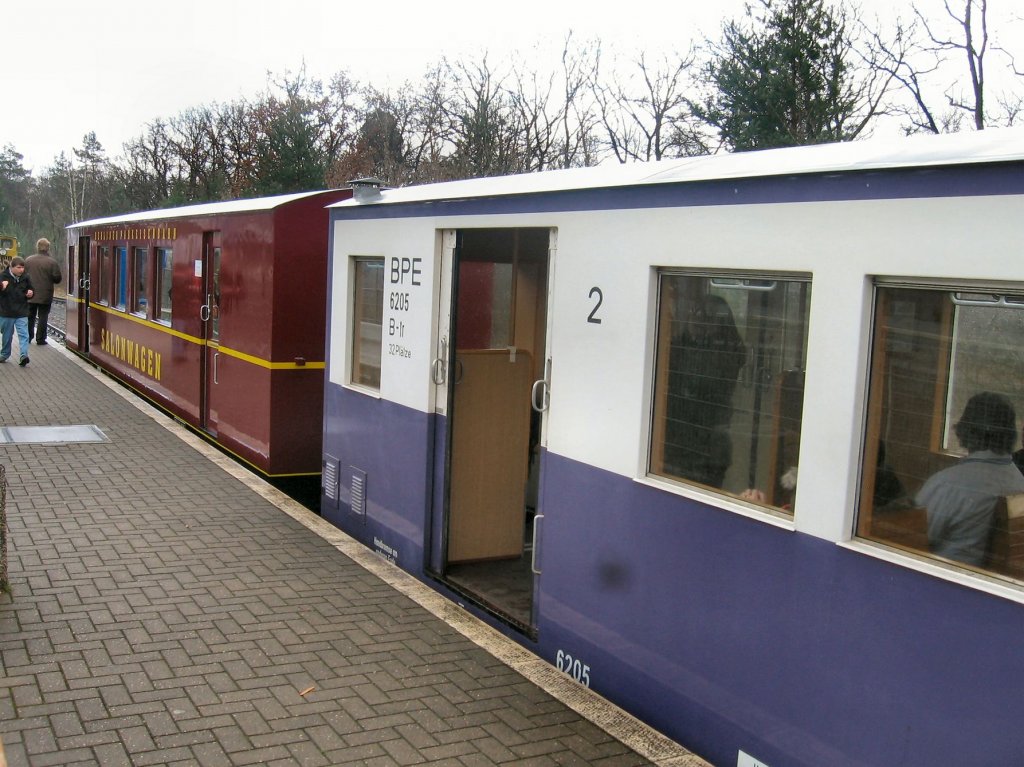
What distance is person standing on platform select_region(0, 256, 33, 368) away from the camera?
1700 centimetres

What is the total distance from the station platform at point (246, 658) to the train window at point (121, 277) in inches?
316

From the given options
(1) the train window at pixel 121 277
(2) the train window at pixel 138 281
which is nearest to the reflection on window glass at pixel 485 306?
(2) the train window at pixel 138 281

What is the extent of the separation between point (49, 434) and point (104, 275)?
23.5 feet

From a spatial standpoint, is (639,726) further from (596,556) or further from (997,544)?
(997,544)

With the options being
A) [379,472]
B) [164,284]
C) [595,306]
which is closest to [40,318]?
[164,284]

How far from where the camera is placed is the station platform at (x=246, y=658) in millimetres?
4273

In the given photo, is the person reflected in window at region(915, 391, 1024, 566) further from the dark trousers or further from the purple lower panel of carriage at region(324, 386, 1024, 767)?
the dark trousers

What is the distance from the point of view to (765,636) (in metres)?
3.98

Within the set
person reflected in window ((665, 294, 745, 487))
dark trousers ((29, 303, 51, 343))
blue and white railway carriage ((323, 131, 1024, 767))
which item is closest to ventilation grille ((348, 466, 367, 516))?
blue and white railway carriage ((323, 131, 1024, 767))

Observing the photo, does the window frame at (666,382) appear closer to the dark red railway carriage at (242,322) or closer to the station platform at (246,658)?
the station platform at (246,658)

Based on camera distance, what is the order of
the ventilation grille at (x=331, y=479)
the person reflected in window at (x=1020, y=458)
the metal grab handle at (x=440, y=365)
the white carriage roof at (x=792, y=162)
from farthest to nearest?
the ventilation grille at (x=331, y=479) → the metal grab handle at (x=440, y=365) → the white carriage roof at (x=792, y=162) → the person reflected in window at (x=1020, y=458)

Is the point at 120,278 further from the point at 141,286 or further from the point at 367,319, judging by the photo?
the point at 367,319

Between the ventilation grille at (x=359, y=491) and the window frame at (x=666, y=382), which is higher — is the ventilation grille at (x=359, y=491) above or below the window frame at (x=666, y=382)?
below

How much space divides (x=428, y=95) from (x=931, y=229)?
40937 mm
